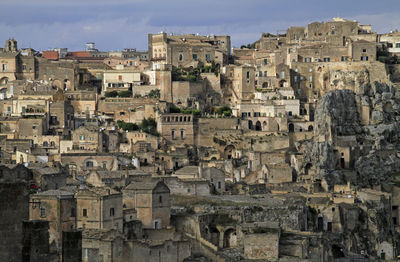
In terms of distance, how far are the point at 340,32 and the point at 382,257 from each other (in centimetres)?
4319

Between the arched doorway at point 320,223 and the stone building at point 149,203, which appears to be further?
the arched doorway at point 320,223

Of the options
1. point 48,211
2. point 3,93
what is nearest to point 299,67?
point 3,93

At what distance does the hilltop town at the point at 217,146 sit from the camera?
146 ft

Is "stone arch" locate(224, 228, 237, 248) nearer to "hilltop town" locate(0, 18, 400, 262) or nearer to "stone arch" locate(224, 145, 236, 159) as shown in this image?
"hilltop town" locate(0, 18, 400, 262)

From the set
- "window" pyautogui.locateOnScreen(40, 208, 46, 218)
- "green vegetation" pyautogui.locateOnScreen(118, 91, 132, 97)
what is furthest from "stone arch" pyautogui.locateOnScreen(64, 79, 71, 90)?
"window" pyautogui.locateOnScreen(40, 208, 46, 218)

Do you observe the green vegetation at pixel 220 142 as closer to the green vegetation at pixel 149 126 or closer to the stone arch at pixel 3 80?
the green vegetation at pixel 149 126

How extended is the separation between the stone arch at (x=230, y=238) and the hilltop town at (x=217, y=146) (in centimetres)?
11

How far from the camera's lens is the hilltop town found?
4450 cm

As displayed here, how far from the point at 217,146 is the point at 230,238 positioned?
22345 mm

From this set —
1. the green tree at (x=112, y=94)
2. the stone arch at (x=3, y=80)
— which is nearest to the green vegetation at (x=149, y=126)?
the green tree at (x=112, y=94)

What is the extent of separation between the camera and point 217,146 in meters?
71.1

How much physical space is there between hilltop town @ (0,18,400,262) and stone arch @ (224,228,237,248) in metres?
0.11

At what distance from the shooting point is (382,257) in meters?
55.5

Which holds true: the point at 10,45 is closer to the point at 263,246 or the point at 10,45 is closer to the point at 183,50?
the point at 183,50
